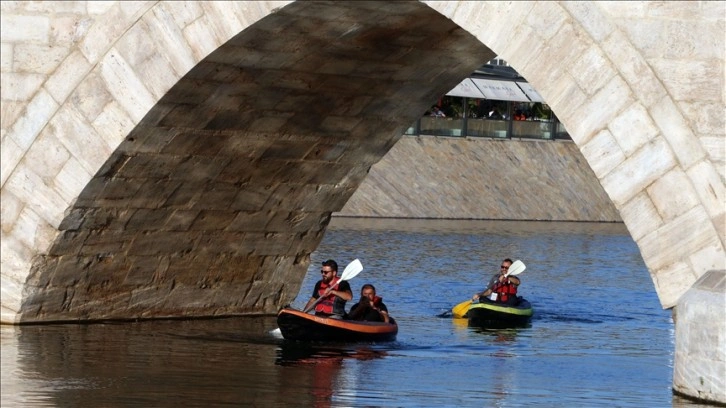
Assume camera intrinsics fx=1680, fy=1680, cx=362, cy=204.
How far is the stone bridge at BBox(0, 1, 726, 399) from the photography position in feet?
44.8

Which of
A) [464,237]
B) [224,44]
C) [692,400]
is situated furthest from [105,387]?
[464,237]

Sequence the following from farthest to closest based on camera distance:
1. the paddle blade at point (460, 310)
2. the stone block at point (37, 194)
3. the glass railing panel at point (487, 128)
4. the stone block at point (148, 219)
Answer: the glass railing panel at point (487, 128), the paddle blade at point (460, 310), the stone block at point (148, 219), the stone block at point (37, 194)

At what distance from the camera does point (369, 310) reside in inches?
898

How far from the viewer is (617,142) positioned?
13.8 meters

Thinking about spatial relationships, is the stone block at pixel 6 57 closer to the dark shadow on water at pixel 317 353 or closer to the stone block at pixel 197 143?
the stone block at pixel 197 143

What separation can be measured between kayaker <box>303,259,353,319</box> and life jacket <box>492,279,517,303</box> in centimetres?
525

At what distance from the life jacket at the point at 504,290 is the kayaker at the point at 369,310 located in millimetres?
5046

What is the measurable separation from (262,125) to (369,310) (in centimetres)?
373

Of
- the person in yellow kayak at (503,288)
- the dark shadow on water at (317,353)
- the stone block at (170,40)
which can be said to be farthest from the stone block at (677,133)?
the person in yellow kayak at (503,288)

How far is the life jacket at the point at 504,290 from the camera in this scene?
27.7 meters

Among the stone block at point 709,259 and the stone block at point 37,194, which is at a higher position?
the stone block at point 37,194

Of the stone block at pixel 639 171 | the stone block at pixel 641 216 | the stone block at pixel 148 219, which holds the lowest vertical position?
the stone block at pixel 641 216

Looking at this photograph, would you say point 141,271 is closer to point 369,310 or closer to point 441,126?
point 369,310

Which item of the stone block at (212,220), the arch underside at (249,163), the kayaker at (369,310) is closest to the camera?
the arch underside at (249,163)
